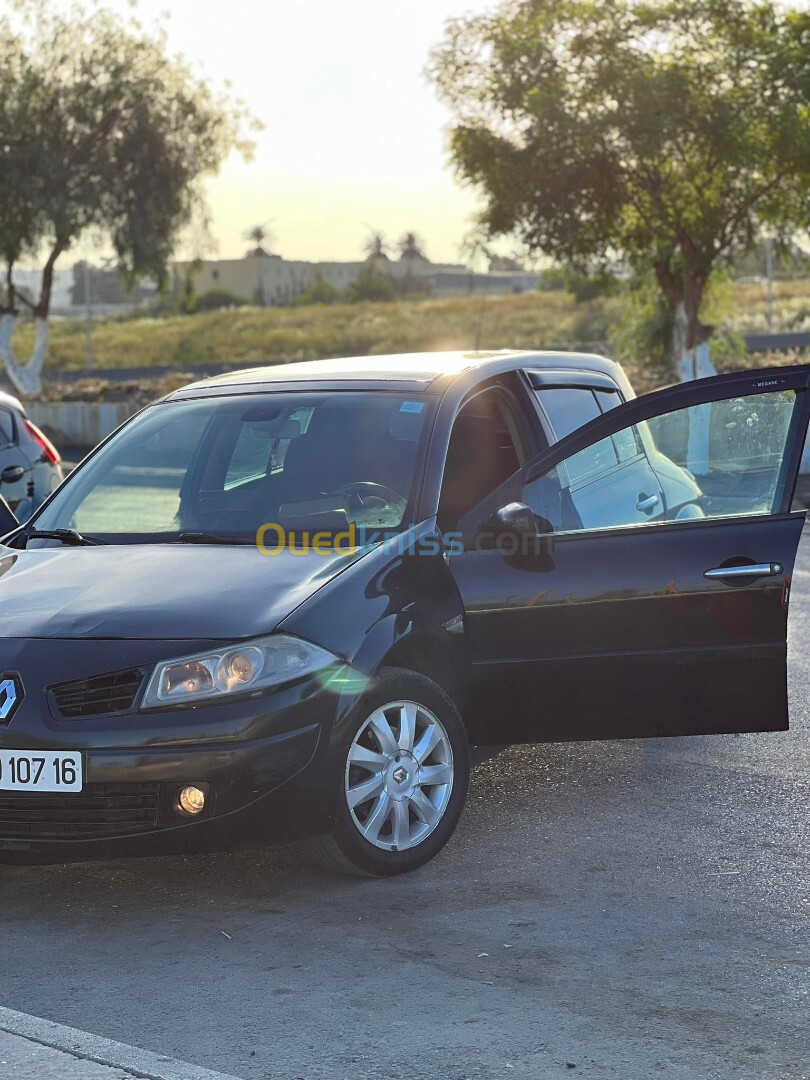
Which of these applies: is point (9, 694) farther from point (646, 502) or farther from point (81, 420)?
point (81, 420)

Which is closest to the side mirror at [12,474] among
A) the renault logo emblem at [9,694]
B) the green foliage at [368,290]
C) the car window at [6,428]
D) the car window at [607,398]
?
the car window at [6,428]

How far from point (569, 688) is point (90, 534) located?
1806 millimetres

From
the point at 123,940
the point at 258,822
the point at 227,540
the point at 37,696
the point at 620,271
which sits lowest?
the point at 123,940

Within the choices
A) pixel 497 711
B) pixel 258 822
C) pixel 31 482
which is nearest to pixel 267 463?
pixel 497 711

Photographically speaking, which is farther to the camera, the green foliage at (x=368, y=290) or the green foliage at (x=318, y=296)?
the green foliage at (x=318, y=296)

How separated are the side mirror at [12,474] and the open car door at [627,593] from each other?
202 inches

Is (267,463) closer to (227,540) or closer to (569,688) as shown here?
(227,540)

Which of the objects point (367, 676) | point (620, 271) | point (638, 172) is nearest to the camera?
point (367, 676)

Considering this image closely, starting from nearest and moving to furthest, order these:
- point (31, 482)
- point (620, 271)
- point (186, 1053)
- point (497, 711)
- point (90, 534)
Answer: point (186, 1053) < point (497, 711) < point (90, 534) < point (31, 482) < point (620, 271)

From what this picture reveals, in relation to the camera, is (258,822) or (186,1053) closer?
(186,1053)

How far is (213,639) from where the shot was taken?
4.61m

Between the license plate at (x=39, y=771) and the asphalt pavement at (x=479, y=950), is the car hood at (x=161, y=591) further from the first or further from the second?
the asphalt pavement at (x=479, y=950)

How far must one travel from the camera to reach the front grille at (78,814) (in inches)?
179

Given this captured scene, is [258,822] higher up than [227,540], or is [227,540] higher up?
[227,540]
